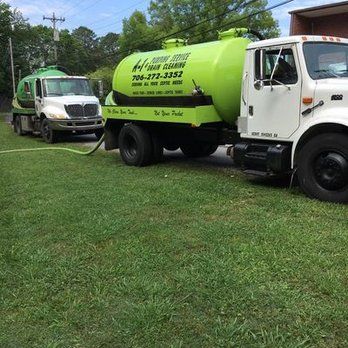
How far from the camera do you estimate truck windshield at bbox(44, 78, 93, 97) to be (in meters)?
19.4

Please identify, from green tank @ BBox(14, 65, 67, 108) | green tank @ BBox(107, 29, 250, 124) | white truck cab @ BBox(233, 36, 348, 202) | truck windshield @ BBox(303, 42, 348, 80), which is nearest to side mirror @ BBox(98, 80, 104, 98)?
green tank @ BBox(14, 65, 67, 108)

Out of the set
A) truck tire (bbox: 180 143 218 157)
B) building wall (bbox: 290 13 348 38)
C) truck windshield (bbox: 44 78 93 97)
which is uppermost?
building wall (bbox: 290 13 348 38)

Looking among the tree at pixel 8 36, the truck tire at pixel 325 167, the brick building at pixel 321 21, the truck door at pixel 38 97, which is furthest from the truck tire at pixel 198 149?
the tree at pixel 8 36

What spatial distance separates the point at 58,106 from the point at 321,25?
9.80 metres

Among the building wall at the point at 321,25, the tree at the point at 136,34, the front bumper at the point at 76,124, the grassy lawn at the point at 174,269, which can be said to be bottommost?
the grassy lawn at the point at 174,269

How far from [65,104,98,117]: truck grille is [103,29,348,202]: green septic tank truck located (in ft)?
24.8

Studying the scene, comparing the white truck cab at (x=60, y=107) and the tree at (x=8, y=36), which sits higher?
the tree at (x=8, y=36)

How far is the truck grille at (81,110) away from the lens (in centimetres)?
1852

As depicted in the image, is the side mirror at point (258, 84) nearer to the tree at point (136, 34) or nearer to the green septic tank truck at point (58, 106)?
the green septic tank truck at point (58, 106)

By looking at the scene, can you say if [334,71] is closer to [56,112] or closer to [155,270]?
[155,270]

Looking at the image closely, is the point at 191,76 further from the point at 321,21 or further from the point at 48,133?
the point at 321,21

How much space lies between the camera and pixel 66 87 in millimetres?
19688

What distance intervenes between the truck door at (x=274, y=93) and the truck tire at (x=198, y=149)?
378cm

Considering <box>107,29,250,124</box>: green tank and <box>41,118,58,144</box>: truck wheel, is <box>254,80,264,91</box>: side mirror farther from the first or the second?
<box>41,118,58,144</box>: truck wheel
